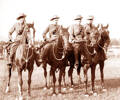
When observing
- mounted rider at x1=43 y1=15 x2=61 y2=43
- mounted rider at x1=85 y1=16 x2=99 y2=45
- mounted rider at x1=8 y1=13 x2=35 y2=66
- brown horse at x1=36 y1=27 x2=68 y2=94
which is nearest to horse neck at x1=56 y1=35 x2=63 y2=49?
brown horse at x1=36 y1=27 x2=68 y2=94

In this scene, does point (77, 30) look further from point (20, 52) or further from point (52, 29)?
point (20, 52)

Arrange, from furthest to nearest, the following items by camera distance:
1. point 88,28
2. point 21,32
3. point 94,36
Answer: point 88,28, point 94,36, point 21,32

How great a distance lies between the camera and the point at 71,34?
10.9 m

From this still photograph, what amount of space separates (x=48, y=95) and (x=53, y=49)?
2.05 metres

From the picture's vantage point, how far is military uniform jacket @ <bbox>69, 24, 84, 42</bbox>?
10.7 m

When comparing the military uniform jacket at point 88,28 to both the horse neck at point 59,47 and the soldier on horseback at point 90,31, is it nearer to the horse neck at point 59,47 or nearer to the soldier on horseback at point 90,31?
the soldier on horseback at point 90,31

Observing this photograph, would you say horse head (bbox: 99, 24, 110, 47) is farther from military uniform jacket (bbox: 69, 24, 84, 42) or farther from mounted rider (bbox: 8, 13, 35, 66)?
mounted rider (bbox: 8, 13, 35, 66)

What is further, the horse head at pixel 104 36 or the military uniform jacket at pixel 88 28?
the military uniform jacket at pixel 88 28

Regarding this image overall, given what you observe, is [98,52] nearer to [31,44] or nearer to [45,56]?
[45,56]

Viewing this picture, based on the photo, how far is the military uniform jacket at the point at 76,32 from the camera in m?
10.7

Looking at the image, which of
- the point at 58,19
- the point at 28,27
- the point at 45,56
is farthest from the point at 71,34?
the point at 28,27

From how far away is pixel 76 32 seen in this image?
1070 cm

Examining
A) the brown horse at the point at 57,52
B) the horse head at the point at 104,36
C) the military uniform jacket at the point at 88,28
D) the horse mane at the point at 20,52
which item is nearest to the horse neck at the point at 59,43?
the brown horse at the point at 57,52

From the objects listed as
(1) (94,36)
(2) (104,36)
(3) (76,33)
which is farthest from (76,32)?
(2) (104,36)
